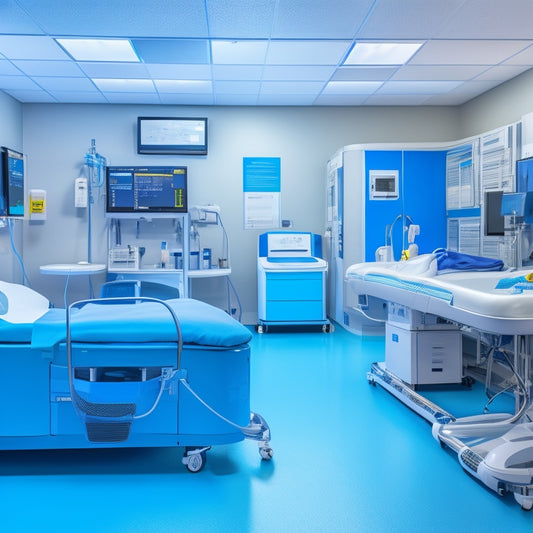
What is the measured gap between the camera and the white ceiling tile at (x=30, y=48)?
164 inches

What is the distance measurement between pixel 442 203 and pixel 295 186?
1673 mm

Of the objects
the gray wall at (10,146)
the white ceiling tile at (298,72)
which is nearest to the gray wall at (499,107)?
the white ceiling tile at (298,72)

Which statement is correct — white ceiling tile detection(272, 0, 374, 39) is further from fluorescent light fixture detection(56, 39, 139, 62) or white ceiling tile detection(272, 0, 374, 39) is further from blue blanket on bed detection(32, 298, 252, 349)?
blue blanket on bed detection(32, 298, 252, 349)

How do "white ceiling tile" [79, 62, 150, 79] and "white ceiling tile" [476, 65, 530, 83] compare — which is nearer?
"white ceiling tile" [79, 62, 150, 79]

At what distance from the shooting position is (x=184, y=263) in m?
5.52

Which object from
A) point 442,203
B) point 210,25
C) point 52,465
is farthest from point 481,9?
point 52,465

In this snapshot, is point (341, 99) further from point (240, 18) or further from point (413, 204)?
point (240, 18)

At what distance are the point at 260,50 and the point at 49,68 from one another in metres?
1.89

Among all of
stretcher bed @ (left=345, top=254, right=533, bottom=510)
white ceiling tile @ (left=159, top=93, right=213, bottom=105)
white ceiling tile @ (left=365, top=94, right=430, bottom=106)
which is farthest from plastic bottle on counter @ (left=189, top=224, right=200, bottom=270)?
stretcher bed @ (left=345, top=254, right=533, bottom=510)

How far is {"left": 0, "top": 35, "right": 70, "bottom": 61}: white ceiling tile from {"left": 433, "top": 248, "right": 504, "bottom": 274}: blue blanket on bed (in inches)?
128

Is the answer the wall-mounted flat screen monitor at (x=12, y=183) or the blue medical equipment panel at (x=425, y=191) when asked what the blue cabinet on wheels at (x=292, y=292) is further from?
the wall-mounted flat screen monitor at (x=12, y=183)

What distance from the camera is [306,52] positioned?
4488mm

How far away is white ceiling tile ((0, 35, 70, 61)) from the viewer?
4.16m

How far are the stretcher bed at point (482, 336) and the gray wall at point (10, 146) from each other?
3.84 meters
